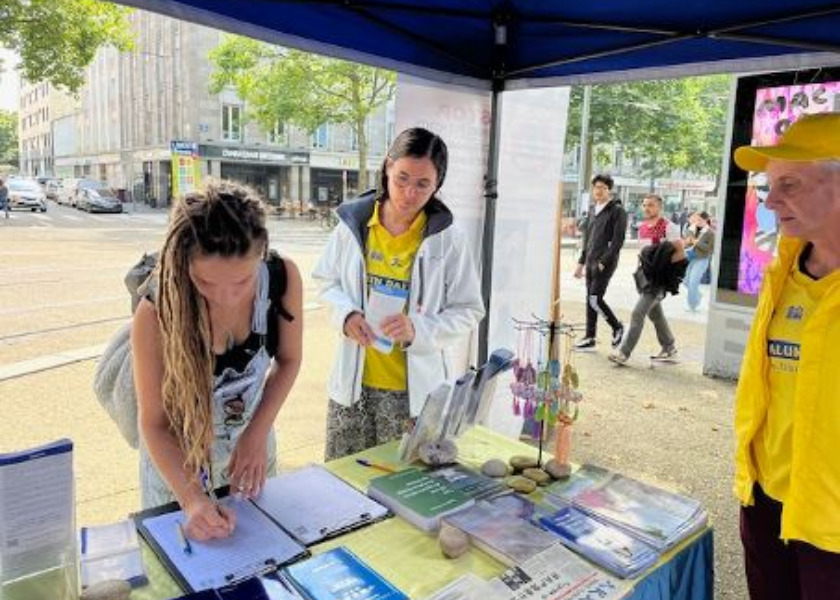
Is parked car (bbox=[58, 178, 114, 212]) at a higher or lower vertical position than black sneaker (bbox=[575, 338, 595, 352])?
higher

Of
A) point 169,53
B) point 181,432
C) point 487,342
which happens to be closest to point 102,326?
point 487,342

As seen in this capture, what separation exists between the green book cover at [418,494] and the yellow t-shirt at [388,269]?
0.45 metres

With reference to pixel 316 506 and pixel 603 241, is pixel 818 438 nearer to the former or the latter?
pixel 316 506

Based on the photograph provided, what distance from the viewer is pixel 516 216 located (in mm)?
3178

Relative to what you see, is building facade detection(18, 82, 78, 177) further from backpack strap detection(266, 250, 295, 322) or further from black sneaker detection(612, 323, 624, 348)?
backpack strap detection(266, 250, 295, 322)

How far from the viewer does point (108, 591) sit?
42.9 inches

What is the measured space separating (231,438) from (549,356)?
87 centimetres

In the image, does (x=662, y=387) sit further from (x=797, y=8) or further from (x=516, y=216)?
(x=797, y=8)

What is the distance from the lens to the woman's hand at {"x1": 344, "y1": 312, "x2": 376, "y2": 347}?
1906 mm

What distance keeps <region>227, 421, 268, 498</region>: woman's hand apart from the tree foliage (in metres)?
17.8

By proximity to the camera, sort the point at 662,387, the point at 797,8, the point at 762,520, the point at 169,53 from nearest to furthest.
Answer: the point at 762,520 → the point at 797,8 → the point at 662,387 → the point at 169,53

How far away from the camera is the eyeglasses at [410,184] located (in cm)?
192

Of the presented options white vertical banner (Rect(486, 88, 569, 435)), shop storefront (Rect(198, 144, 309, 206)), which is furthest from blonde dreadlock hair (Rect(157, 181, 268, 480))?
shop storefront (Rect(198, 144, 309, 206))

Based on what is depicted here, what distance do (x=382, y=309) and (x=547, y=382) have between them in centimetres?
56
